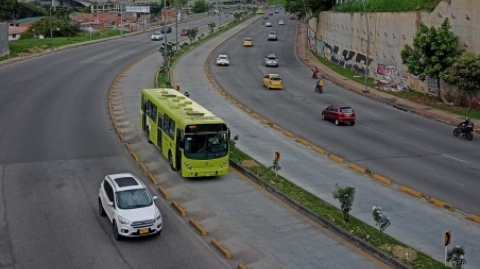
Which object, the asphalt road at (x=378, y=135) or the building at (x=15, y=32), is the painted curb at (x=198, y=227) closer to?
the asphalt road at (x=378, y=135)

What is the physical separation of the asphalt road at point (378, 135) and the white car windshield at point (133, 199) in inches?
492

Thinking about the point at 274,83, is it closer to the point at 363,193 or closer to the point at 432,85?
the point at 432,85

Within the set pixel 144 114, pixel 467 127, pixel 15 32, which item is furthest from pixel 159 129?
pixel 15 32

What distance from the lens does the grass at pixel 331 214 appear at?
60.7 feet

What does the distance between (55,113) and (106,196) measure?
21.9 metres

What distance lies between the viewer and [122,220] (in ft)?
65.3

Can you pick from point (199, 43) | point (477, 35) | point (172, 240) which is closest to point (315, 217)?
point (172, 240)

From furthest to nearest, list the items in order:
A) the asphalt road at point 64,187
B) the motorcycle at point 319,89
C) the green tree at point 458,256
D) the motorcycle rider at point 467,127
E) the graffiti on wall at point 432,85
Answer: the motorcycle at point 319,89
the graffiti on wall at point 432,85
the motorcycle rider at point 467,127
the asphalt road at point 64,187
the green tree at point 458,256

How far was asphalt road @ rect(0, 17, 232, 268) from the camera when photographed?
18984 mm

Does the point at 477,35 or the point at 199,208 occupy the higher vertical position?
the point at 477,35

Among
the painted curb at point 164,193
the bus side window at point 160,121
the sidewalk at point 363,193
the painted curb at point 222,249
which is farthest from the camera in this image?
the bus side window at point 160,121

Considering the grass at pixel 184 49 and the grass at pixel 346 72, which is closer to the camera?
the grass at pixel 184 49

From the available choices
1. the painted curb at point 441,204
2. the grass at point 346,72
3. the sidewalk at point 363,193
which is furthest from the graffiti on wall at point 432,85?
the painted curb at point 441,204

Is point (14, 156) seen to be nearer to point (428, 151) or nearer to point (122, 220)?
point (122, 220)
